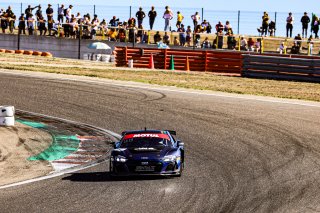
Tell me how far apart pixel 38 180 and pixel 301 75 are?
2431 cm

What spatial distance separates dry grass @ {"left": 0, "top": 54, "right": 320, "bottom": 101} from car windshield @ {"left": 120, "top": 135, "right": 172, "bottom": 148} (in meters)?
15.2

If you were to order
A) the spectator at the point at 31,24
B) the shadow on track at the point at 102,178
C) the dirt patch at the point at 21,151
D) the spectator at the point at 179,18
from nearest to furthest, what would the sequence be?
the shadow on track at the point at 102,178
the dirt patch at the point at 21,151
the spectator at the point at 179,18
the spectator at the point at 31,24

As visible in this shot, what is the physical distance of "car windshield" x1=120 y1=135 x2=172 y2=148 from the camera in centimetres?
1580

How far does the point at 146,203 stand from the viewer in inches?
511

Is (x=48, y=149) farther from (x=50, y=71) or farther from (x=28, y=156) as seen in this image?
(x=50, y=71)

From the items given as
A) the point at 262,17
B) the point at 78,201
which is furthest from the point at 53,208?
the point at 262,17

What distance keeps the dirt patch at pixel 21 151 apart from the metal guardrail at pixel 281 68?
60.0 ft

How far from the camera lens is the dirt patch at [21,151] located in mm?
16156

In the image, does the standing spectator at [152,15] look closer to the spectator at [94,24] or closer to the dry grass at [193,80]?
the spectator at [94,24]

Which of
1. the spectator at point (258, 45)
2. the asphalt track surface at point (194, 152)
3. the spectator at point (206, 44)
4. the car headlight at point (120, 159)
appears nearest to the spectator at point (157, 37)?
the spectator at point (206, 44)

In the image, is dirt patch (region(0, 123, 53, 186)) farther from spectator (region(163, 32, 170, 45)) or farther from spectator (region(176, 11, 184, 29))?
spectator (region(163, 32, 170, 45))

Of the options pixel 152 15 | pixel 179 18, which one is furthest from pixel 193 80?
pixel 179 18

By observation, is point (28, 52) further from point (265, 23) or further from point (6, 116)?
point (6, 116)

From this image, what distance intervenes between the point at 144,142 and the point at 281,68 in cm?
2343
